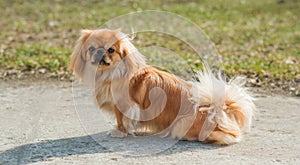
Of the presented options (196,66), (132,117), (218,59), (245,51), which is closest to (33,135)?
(132,117)

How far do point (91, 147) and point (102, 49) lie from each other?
841 mm

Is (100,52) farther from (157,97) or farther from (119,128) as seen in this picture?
(119,128)

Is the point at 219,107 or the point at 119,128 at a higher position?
the point at 219,107

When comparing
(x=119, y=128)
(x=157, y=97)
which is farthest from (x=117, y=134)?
(x=157, y=97)

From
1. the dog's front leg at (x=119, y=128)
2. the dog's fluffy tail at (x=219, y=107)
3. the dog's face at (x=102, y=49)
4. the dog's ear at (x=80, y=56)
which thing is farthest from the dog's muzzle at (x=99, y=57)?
the dog's fluffy tail at (x=219, y=107)

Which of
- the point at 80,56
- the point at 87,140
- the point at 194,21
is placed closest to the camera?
the point at 80,56

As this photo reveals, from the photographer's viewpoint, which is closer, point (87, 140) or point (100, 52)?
point (100, 52)

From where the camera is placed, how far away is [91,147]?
4891mm

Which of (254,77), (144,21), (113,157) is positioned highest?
(144,21)

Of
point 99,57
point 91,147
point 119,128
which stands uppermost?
point 99,57

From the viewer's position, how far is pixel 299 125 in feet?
18.2

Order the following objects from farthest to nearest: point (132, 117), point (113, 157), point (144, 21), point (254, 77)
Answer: point (144, 21)
point (254, 77)
point (132, 117)
point (113, 157)

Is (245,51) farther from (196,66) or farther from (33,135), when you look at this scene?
(33,135)

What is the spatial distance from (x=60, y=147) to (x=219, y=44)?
497cm
